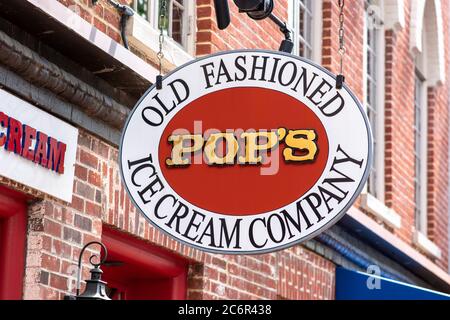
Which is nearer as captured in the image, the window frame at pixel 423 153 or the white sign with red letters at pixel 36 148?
the white sign with red letters at pixel 36 148

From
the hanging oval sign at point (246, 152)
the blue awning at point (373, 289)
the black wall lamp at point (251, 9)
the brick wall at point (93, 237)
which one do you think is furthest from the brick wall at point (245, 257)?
the hanging oval sign at point (246, 152)

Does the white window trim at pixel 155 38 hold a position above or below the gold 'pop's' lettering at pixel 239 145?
above

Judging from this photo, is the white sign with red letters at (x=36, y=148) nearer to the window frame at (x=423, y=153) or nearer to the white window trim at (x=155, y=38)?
the white window trim at (x=155, y=38)

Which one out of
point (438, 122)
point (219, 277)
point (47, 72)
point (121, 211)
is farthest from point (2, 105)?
point (438, 122)

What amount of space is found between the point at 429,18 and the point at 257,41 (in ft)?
20.4

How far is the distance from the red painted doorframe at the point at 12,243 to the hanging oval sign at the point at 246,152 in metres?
0.94

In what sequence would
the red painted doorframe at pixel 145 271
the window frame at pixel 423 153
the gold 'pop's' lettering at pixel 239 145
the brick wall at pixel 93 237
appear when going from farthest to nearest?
the window frame at pixel 423 153, the red painted doorframe at pixel 145 271, the brick wall at pixel 93 237, the gold 'pop's' lettering at pixel 239 145

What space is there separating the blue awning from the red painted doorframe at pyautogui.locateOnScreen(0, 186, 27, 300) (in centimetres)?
426

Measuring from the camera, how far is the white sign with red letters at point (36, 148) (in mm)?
6746

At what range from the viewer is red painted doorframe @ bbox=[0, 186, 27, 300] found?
700cm

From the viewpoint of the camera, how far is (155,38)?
27.9 ft

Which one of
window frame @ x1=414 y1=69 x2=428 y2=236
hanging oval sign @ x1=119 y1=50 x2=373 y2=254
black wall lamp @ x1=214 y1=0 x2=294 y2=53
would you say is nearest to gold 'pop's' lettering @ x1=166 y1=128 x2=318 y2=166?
hanging oval sign @ x1=119 y1=50 x2=373 y2=254

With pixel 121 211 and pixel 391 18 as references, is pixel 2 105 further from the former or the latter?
pixel 391 18

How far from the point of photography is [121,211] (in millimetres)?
8031
